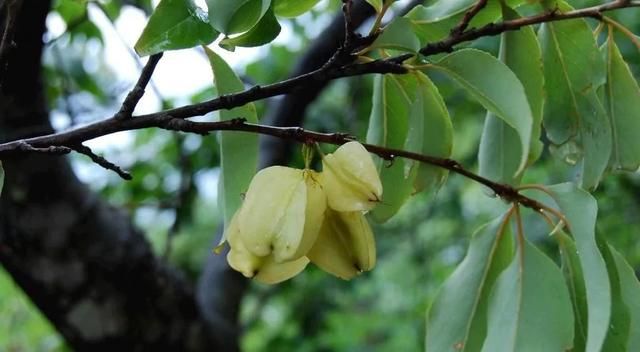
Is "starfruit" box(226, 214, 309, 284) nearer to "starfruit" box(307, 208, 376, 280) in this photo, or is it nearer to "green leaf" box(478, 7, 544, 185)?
"starfruit" box(307, 208, 376, 280)

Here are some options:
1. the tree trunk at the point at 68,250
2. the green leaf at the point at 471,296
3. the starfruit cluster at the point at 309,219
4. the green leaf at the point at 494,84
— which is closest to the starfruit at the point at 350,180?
the starfruit cluster at the point at 309,219

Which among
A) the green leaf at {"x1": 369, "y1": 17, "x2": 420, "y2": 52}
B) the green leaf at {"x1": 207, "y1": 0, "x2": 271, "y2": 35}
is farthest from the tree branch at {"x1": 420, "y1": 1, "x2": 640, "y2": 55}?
the green leaf at {"x1": 207, "y1": 0, "x2": 271, "y2": 35}

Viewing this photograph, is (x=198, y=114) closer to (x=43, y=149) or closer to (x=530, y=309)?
(x=43, y=149)

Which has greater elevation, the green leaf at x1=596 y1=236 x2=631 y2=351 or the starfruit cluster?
the starfruit cluster

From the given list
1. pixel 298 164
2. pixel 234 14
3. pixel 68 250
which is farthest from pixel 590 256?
pixel 298 164

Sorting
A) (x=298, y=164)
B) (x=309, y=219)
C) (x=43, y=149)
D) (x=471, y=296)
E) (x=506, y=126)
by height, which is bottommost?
(x=298, y=164)

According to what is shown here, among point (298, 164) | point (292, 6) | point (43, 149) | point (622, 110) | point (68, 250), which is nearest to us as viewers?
point (43, 149)
